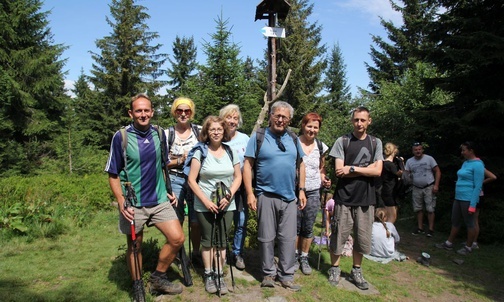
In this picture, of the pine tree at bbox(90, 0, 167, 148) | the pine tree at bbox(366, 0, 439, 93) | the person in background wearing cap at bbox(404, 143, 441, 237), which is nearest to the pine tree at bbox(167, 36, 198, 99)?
the pine tree at bbox(90, 0, 167, 148)

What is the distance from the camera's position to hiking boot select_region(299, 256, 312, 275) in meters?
4.37

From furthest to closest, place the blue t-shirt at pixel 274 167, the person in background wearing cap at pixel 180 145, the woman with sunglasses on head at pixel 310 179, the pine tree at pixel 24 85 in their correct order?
the pine tree at pixel 24 85, the woman with sunglasses on head at pixel 310 179, the person in background wearing cap at pixel 180 145, the blue t-shirt at pixel 274 167

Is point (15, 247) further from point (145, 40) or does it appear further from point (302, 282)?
point (145, 40)

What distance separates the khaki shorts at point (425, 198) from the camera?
711 cm

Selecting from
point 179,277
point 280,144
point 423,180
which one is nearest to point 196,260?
point 179,277

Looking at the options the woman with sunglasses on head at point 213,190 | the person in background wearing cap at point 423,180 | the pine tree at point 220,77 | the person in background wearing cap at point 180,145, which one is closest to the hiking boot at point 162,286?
the woman with sunglasses on head at point 213,190

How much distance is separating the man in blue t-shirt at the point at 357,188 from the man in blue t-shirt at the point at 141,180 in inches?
80.0

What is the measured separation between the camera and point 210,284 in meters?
3.68

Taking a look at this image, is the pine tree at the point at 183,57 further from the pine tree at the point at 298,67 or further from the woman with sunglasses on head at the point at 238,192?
the woman with sunglasses on head at the point at 238,192

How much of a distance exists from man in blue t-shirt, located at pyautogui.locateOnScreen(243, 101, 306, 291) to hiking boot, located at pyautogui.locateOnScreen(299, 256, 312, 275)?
54 centimetres

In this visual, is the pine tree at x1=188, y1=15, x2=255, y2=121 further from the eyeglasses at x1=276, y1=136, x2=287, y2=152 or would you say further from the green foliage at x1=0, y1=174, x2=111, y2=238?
the eyeglasses at x1=276, y1=136, x2=287, y2=152

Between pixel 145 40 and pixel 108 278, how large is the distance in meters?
22.6

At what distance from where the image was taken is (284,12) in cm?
694

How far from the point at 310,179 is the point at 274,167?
794 mm
